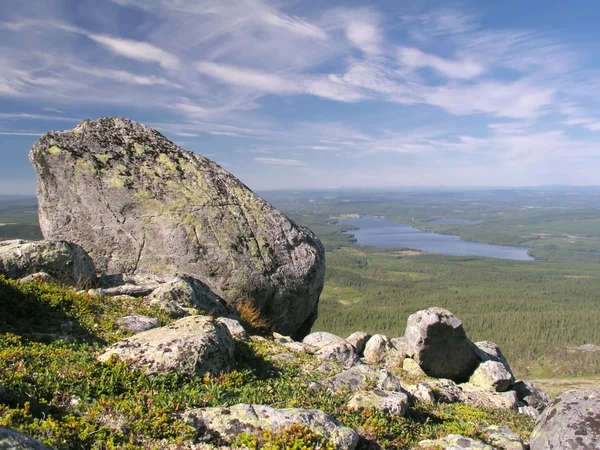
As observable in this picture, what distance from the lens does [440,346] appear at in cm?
1648

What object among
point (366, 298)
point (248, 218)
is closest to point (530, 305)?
point (366, 298)

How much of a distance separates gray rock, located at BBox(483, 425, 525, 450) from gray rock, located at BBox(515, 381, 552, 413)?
9.92 metres

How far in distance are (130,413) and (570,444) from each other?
24.9 feet

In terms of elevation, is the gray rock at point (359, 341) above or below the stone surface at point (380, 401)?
below

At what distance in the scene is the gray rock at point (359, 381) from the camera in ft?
30.0

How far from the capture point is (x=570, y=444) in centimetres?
700

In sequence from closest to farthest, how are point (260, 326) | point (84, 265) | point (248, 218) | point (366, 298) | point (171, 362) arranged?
point (171, 362) → point (84, 265) → point (260, 326) → point (248, 218) → point (366, 298)

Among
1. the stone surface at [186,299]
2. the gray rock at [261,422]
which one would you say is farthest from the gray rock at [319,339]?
the gray rock at [261,422]

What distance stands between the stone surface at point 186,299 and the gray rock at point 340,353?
166 inches

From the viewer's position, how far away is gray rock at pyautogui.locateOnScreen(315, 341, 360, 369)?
43.8 feet

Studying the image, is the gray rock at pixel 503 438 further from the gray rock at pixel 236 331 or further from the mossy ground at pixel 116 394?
the gray rock at pixel 236 331

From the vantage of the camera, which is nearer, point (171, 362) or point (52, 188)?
point (171, 362)

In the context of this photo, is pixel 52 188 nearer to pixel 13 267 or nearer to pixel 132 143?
pixel 132 143

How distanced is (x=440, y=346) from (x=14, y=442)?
15.6 meters
